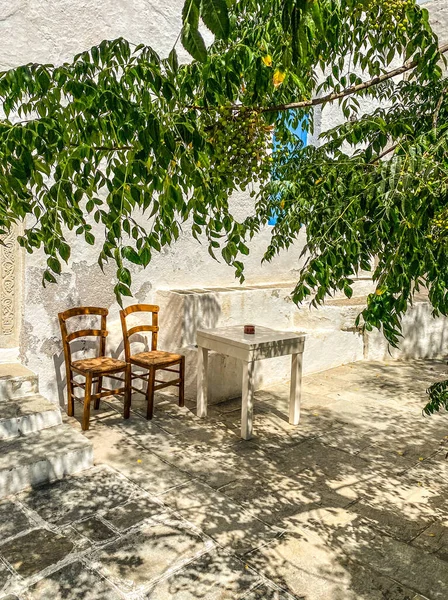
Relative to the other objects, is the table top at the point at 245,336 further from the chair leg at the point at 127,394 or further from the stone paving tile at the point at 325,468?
the stone paving tile at the point at 325,468

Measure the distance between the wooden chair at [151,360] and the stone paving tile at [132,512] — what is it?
4.91 feet

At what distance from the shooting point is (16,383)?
418cm

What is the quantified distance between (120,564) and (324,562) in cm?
104

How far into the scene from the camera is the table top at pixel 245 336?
4.30 meters

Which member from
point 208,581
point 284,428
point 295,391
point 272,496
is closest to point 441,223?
point 208,581

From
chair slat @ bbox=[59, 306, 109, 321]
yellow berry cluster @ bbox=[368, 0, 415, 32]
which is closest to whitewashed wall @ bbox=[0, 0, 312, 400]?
chair slat @ bbox=[59, 306, 109, 321]

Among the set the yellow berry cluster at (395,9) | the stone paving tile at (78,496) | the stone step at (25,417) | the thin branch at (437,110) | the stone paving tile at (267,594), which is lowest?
the stone paving tile at (267,594)

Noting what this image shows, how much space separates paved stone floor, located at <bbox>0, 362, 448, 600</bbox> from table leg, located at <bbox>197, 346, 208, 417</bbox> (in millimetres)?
150

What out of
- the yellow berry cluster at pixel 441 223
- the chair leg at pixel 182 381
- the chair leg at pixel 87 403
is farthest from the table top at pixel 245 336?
the yellow berry cluster at pixel 441 223

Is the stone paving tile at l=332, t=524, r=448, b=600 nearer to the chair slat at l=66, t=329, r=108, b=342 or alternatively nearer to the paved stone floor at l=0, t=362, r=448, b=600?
the paved stone floor at l=0, t=362, r=448, b=600

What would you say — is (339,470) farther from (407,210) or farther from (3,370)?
(3,370)

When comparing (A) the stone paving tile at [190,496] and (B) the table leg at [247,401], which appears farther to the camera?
(B) the table leg at [247,401]

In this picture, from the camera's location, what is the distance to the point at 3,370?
14.3ft

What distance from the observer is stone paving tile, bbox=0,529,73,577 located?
257 centimetres
